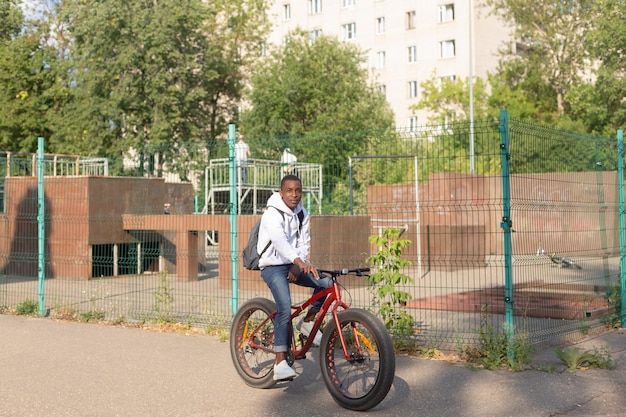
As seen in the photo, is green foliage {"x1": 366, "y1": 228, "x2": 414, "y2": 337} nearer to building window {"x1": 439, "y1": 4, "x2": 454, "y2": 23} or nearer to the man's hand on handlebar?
the man's hand on handlebar

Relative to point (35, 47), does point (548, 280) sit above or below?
below

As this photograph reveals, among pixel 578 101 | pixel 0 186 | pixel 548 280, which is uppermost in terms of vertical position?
pixel 578 101

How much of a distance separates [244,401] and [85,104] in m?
35.3

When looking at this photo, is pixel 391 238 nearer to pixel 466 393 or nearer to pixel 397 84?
pixel 466 393

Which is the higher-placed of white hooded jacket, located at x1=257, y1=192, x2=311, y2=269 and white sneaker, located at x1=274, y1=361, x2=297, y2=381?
white hooded jacket, located at x1=257, y1=192, x2=311, y2=269

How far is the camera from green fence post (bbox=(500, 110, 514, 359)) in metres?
7.68

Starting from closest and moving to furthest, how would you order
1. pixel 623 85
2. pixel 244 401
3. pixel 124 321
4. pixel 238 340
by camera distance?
pixel 244 401 < pixel 238 340 < pixel 124 321 < pixel 623 85

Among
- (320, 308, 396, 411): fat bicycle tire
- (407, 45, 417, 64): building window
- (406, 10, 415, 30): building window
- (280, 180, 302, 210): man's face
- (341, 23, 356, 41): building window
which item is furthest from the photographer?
(341, 23, 356, 41): building window

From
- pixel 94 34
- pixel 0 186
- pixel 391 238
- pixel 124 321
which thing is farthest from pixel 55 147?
pixel 391 238

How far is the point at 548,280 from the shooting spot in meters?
9.12

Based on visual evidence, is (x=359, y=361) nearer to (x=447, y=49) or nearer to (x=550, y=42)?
(x=550, y=42)

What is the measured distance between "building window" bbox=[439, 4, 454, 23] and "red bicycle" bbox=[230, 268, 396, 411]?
53765 millimetres

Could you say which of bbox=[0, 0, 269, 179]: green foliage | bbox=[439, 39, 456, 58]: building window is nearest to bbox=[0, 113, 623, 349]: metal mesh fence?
bbox=[0, 0, 269, 179]: green foliage

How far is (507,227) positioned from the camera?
304 inches
